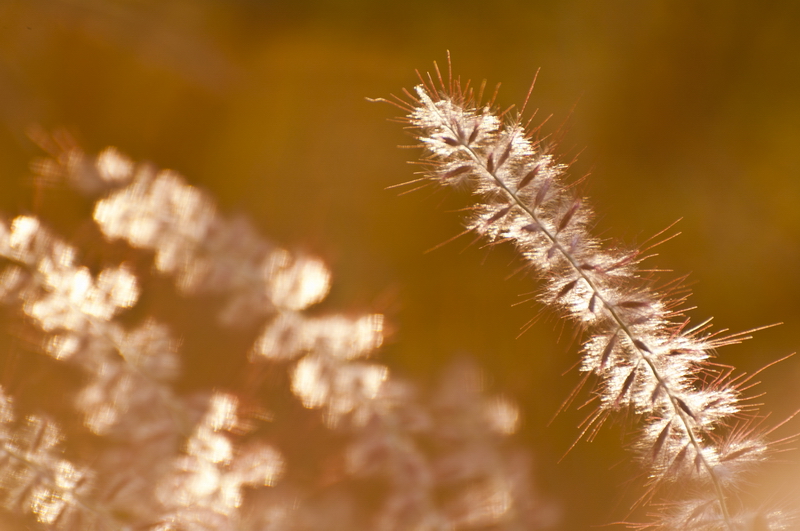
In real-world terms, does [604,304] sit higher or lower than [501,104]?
lower

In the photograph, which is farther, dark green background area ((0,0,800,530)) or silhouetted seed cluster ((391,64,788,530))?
dark green background area ((0,0,800,530))

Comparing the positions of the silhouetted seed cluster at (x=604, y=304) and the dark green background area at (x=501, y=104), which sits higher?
the dark green background area at (x=501, y=104)

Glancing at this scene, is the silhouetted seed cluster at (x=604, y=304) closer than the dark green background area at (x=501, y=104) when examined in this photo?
Yes

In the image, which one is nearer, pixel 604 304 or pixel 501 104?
pixel 604 304

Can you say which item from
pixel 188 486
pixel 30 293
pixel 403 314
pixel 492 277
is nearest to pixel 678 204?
pixel 492 277
